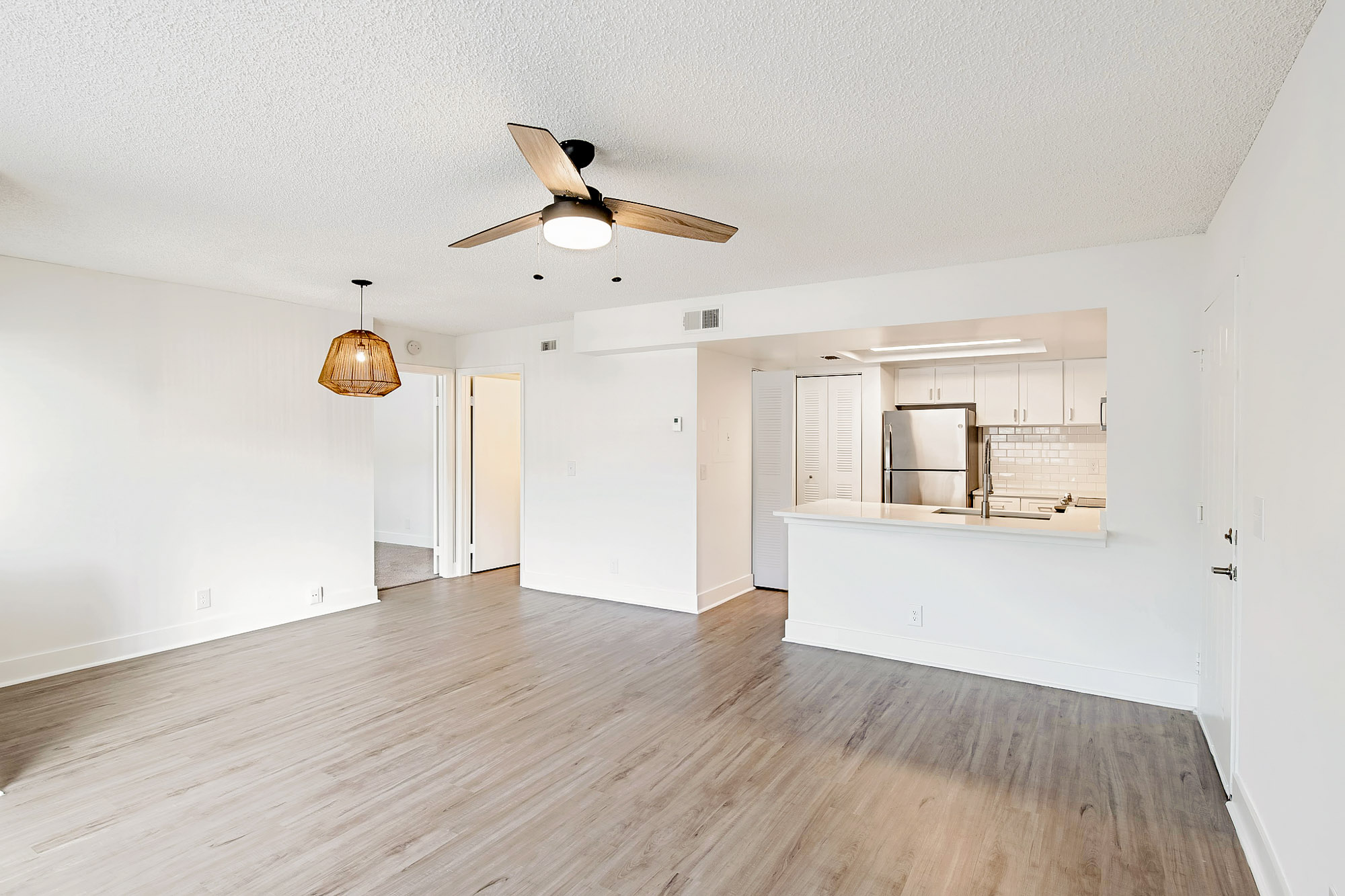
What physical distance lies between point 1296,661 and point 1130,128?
1.75m

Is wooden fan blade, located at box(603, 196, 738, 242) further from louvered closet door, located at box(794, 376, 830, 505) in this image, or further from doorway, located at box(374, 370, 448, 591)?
doorway, located at box(374, 370, 448, 591)

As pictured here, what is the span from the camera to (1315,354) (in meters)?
1.63

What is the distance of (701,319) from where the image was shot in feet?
16.1

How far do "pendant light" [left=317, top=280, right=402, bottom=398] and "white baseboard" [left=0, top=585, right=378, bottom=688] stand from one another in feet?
6.54

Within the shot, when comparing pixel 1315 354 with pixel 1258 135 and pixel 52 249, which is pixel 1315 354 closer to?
pixel 1258 135

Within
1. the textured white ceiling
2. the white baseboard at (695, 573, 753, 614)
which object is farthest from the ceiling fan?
the white baseboard at (695, 573, 753, 614)

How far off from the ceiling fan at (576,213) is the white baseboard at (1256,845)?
2.64 meters

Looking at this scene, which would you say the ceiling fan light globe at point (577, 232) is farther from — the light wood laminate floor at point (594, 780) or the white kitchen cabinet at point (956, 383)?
the white kitchen cabinet at point (956, 383)

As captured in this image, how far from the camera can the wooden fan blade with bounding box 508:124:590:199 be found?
185 centimetres

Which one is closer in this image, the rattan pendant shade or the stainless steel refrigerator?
the rattan pendant shade

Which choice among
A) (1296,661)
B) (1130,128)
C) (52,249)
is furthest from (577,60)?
(52,249)

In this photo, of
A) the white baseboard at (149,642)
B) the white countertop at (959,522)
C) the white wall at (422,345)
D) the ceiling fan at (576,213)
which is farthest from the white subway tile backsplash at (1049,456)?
the white baseboard at (149,642)

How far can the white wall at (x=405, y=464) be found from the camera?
878 centimetres

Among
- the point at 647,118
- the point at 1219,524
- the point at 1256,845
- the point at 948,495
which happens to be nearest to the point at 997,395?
the point at 948,495
